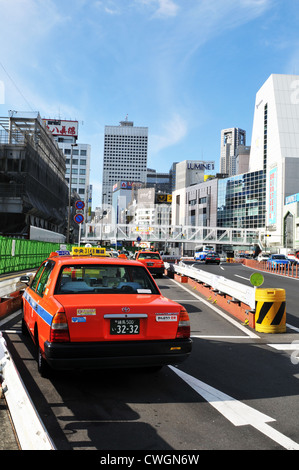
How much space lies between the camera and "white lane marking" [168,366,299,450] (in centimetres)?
356

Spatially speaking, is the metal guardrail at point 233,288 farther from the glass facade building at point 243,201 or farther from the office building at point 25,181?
the glass facade building at point 243,201

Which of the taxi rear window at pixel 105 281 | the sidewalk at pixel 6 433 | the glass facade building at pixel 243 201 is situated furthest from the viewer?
the glass facade building at pixel 243 201

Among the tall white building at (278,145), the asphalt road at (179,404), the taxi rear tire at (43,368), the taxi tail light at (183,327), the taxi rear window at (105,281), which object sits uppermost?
the tall white building at (278,145)

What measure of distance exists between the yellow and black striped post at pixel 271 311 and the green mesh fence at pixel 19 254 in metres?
15.0

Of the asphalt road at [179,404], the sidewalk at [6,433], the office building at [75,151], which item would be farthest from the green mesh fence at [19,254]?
the office building at [75,151]

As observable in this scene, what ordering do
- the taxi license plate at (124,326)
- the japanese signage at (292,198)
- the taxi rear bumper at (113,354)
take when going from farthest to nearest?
the japanese signage at (292,198)
the taxi license plate at (124,326)
the taxi rear bumper at (113,354)

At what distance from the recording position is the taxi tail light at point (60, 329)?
4340 millimetres

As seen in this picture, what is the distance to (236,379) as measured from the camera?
5312 mm

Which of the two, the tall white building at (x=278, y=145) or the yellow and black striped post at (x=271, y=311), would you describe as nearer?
the yellow and black striped post at (x=271, y=311)

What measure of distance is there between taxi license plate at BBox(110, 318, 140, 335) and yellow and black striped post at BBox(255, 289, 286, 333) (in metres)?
4.88

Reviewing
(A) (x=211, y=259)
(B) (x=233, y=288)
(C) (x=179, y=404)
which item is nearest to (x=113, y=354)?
(C) (x=179, y=404)

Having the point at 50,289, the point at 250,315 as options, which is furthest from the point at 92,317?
the point at 250,315

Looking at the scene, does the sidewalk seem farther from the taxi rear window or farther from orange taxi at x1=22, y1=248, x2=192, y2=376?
the taxi rear window

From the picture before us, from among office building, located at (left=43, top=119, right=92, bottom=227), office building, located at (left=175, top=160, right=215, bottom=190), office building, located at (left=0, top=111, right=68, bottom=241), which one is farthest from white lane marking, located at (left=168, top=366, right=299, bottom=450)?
office building, located at (left=175, top=160, right=215, bottom=190)
